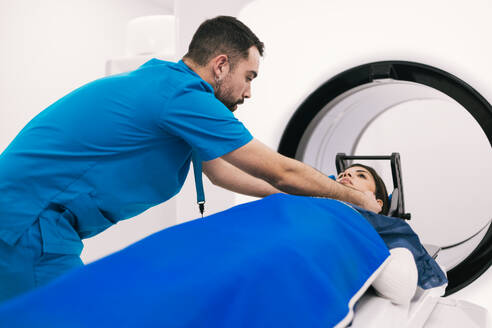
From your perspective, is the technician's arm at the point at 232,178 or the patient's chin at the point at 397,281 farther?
the technician's arm at the point at 232,178

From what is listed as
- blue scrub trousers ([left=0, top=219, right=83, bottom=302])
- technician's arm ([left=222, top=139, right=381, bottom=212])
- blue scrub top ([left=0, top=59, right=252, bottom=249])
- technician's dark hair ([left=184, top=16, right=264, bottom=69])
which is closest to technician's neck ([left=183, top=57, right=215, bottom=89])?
technician's dark hair ([left=184, top=16, right=264, bottom=69])

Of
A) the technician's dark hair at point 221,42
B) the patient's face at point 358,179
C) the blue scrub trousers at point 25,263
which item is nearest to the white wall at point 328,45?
the patient's face at point 358,179

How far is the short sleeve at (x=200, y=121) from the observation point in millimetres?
1198

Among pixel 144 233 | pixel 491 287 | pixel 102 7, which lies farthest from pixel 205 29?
pixel 102 7

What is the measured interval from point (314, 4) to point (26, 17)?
234 centimetres

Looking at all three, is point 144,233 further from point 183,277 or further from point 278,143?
point 183,277

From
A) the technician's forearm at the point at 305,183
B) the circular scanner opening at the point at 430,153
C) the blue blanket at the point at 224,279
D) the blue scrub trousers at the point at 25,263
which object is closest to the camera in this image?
the blue blanket at the point at 224,279

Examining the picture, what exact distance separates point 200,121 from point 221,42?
1.15 ft

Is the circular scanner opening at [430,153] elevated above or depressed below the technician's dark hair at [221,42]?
below

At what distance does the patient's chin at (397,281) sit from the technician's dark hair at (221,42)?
30.6 inches

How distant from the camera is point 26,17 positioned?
3270 millimetres

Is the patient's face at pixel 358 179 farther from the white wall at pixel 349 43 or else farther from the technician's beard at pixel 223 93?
the technician's beard at pixel 223 93

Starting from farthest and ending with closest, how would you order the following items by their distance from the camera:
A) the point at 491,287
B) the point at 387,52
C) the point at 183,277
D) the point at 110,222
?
the point at 387,52 → the point at 491,287 → the point at 110,222 → the point at 183,277

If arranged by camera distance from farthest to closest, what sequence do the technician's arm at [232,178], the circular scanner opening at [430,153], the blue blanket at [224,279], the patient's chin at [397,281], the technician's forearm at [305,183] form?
the circular scanner opening at [430,153] < the technician's arm at [232,178] < the technician's forearm at [305,183] < the patient's chin at [397,281] < the blue blanket at [224,279]
